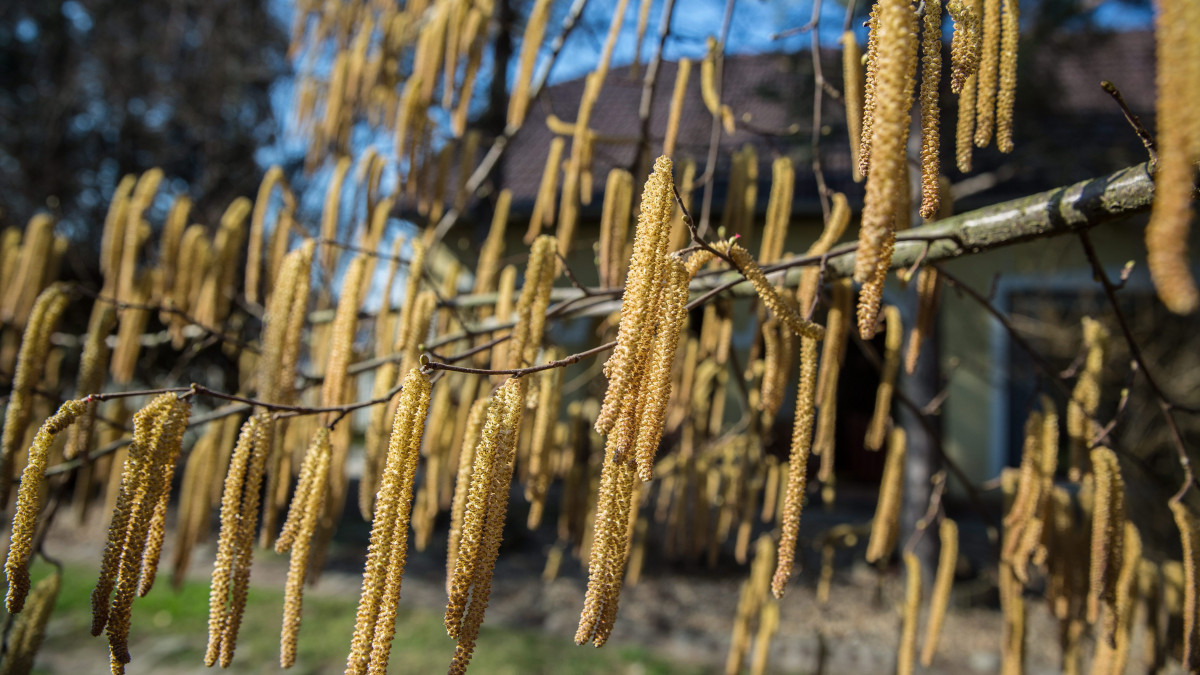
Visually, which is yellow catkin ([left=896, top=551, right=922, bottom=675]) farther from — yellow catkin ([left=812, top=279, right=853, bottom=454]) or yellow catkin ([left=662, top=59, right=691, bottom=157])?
yellow catkin ([left=662, top=59, right=691, bottom=157])

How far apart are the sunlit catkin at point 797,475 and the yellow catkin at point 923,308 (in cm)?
39

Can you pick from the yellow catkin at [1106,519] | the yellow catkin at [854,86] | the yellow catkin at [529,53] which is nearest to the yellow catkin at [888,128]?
the yellow catkin at [854,86]

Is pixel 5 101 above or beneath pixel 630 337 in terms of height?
above

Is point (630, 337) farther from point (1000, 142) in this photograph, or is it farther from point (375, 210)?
point (375, 210)

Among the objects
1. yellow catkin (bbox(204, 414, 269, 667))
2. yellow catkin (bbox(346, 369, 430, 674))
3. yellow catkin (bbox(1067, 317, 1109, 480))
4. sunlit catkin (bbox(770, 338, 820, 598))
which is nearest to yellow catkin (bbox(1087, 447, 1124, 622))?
yellow catkin (bbox(1067, 317, 1109, 480))

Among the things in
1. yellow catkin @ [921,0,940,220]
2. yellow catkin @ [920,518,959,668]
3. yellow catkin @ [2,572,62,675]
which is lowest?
yellow catkin @ [2,572,62,675]

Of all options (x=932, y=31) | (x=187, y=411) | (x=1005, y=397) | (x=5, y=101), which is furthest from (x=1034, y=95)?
(x=5, y=101)

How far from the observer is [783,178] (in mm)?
1538

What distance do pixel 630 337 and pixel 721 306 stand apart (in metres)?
0.97

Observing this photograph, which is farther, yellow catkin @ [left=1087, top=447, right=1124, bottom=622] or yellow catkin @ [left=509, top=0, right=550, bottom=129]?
yellow catkin @ [left=509, top=0, right=550, bottom=129]

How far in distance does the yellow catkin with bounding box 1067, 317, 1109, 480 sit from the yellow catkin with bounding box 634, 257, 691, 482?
108 cm

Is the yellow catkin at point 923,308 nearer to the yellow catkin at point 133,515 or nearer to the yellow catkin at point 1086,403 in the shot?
the yellow catkin at point 1086,403

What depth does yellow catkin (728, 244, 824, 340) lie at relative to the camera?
812 mm

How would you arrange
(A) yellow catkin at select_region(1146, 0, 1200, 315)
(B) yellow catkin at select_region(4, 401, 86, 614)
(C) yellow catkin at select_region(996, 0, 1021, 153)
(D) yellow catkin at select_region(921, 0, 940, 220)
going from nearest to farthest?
(A) yellow catkin at select_region(1146, 0, 1200, 315) < (D) yellow catkin at select_region(921, 0, 940, 220) < (B) yellow catkin at select_region(4, 401, 86, 614) < (C) yellow catkin at select_region(996, 0, 1021, 153)
